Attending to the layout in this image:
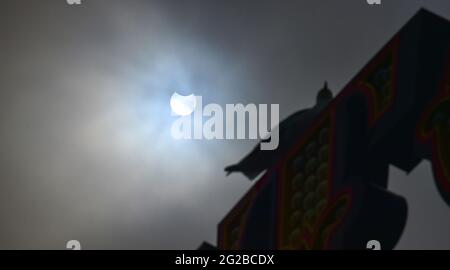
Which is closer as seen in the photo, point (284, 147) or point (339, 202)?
point (339, 202)

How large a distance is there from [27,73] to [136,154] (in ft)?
4.25

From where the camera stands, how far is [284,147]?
6.40 m

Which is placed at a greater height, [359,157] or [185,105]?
[185,105]

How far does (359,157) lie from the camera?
579 centimetres

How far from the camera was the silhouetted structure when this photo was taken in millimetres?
5457

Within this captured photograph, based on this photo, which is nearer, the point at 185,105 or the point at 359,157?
the point at 185,105

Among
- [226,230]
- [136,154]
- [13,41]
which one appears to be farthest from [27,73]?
[226,230]

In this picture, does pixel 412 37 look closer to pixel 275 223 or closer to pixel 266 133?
pixel 266 133

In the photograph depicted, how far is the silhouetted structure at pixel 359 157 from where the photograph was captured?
17.9 ft
